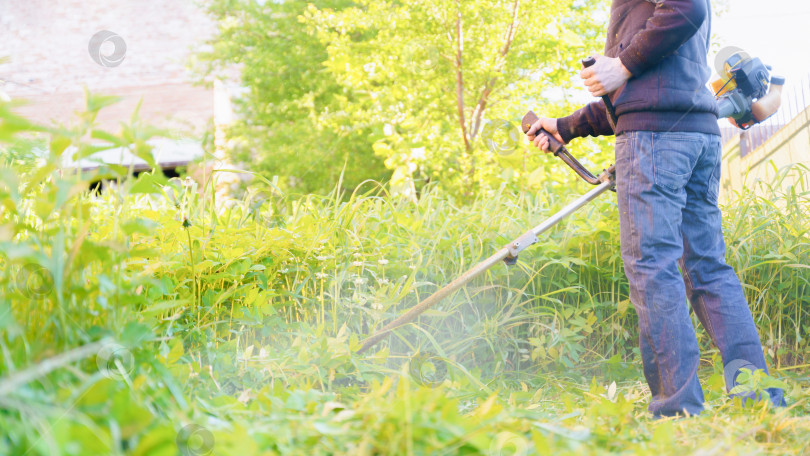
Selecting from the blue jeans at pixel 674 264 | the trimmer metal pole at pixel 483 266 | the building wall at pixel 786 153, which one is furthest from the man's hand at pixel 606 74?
the building wall at pixel 786 153

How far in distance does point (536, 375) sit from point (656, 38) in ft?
3.39

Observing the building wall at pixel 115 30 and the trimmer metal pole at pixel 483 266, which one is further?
the building wall at pixel 115 30

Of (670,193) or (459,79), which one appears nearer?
(670,193)

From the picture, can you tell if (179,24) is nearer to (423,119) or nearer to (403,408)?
(423,119)

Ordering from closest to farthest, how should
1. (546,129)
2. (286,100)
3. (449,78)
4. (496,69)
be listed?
(546,129)
(496,69)
(449,78)
(286,100)

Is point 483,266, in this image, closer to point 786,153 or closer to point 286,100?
point 786,153

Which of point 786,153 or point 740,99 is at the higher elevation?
point 740,99

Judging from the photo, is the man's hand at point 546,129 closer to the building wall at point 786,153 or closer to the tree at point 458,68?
the building wall at point 786,153

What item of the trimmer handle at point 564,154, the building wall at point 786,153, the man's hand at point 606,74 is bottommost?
the building wall at point 786,153

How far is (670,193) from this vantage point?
147 cm

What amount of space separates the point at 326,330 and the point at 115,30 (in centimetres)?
1155

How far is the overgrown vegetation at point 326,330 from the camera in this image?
2.04 feet

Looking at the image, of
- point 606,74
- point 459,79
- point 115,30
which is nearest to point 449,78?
point 459,79

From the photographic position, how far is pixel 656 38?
1441 millimetres
